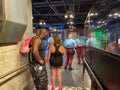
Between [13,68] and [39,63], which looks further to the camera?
[39,63]

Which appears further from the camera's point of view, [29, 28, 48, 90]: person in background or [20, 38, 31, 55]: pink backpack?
[29, 28, 48, 90]: person in background

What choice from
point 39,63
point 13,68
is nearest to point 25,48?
point 39,63

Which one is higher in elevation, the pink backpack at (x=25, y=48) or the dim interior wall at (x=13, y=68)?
the pink backpack at (x=25, y=48)

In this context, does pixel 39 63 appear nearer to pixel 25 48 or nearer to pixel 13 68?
pixel 25 48

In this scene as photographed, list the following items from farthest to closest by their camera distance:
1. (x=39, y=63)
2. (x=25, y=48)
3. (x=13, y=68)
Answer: (x=39, y=63) < (x=25, y=48) < (x=13, y=68)

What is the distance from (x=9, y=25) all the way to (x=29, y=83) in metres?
2.24

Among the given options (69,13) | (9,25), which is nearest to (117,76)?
(9,25)

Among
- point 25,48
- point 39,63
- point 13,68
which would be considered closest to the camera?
point 13,68

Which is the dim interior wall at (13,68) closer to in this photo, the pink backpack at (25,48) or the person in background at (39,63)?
the pink backpack at (25,48)

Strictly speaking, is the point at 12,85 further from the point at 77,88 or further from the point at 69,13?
the point at 69,13

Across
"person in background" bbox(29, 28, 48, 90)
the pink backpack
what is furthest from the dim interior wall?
"person in background" bbox(29, 28, 48, 90)

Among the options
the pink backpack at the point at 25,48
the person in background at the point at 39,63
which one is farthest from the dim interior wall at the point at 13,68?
the person in background at the point at 39,63

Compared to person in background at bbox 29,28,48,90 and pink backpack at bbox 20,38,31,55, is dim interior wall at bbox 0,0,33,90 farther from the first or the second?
person in background at bbox 29,28,48,90

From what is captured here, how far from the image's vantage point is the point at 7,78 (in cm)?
296
